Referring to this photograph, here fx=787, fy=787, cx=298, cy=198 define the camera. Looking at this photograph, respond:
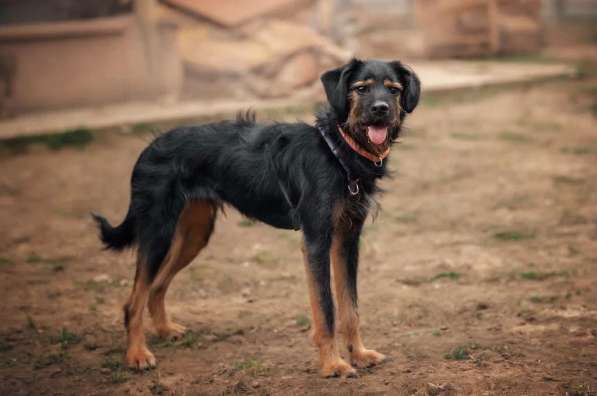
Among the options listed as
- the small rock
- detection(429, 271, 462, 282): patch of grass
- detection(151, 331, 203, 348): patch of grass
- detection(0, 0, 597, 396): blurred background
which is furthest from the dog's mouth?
the small rock

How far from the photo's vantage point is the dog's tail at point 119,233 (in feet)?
16.5

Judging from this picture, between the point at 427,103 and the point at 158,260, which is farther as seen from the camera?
the point at 427,103

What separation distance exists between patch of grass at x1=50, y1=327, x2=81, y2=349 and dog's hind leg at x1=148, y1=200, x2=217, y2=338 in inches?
20.1

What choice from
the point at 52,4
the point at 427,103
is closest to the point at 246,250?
the point at 427,103

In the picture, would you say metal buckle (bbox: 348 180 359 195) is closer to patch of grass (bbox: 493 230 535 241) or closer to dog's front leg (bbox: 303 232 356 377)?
dog's front leg (bbox: 303 232 356 377)

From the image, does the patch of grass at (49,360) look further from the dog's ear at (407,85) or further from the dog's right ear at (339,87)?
the dog's ear at (407,85)

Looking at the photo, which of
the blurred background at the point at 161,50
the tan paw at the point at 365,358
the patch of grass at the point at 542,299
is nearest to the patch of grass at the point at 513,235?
the patch of grass at the point at 542,299

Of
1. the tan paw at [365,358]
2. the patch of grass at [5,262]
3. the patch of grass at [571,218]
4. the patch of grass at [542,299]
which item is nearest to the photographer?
the tan paw at [365,358]

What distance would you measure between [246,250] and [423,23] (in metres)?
9.55

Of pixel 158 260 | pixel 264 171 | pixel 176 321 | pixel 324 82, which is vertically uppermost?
pixel 324 82

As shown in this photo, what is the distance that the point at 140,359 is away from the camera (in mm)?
4750

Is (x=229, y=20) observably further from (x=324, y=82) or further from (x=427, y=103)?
(x=324, y=82)

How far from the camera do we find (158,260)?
4855mm

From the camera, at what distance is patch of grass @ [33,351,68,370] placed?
4785 millimetres
